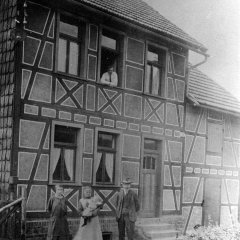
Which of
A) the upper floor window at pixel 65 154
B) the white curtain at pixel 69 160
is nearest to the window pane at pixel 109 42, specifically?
the upper floor window at pixel 65 154

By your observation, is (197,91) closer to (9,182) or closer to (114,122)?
(114,122)

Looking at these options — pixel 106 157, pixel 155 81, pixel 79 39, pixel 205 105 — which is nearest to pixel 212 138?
pixel 205 105

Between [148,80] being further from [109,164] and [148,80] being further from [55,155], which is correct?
[55,155]

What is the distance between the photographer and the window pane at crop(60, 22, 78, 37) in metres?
12.7

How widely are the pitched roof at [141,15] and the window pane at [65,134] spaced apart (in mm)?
3489

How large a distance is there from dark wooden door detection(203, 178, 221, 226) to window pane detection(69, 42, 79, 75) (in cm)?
778

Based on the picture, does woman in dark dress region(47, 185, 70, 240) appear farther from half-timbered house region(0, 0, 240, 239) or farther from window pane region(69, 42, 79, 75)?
window pane region(69, 42, 79, 75)

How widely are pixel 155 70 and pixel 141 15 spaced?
1908 millimetres

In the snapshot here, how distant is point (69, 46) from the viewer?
42.3 feet

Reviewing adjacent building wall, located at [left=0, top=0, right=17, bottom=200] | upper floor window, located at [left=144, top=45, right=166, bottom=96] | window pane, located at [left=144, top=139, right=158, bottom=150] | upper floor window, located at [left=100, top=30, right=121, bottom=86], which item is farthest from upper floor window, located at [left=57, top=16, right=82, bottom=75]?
window pane, located at [left=144, top=139, right=158, bottom=150]

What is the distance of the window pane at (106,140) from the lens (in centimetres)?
1365

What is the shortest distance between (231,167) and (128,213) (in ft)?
29.1

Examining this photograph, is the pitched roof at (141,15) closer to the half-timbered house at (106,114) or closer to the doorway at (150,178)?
the half-timbered house at (106,114)

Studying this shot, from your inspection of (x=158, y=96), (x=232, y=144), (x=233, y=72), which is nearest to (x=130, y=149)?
(x=158, y=96)
